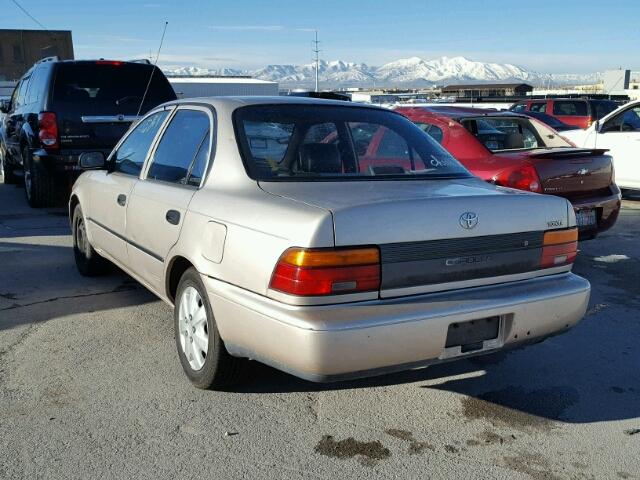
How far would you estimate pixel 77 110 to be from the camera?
8602 mm

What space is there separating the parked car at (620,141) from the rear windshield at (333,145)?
284 inches

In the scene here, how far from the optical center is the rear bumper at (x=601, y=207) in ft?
20.1

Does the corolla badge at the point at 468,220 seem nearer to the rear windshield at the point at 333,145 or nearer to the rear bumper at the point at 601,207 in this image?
the rear windshield at the point at 333,145

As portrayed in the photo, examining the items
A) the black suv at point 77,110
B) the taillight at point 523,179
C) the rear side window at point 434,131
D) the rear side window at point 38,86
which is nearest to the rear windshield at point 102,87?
the black suv at point 77,110

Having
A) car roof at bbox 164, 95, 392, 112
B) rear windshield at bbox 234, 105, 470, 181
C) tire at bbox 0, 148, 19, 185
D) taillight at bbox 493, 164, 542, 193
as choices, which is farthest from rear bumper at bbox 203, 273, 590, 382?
tire at bbox 0, 148, 19, 185

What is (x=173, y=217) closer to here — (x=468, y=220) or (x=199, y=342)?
(x=199, y=342)

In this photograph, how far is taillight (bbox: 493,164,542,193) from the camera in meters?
5.90

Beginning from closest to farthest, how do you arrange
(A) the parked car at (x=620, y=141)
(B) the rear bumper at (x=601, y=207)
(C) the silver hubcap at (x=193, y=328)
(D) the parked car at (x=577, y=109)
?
(C) the silver hubcap at (x=193, y=328), (B) the rear bumper at (x=601, y=207), (A) the parked car at (x=620, y=141), (D) the parked car at (x=577, y=109)

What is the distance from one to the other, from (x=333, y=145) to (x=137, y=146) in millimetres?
1655

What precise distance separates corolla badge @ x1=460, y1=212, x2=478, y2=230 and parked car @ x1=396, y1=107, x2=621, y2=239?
9.80ft

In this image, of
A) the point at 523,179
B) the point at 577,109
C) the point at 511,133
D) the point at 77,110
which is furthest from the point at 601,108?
the point at 77,110

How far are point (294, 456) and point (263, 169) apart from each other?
1475 mm

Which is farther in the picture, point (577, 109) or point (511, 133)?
point (577, 109)

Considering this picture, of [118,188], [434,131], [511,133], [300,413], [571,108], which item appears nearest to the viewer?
[300,413]
